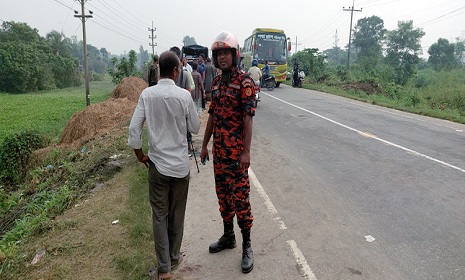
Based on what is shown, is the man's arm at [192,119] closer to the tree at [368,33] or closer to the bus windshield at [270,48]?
the bus windshield at [270,48]

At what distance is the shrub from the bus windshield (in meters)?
15.0

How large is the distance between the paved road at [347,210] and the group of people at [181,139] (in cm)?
45

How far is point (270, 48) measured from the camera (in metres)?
22.1

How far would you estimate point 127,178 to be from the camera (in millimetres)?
5453

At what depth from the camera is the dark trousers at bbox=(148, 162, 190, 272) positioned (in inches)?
113

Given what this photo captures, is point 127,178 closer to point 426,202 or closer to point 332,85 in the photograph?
point 426,202

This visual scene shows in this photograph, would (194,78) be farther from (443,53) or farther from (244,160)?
(443,53)

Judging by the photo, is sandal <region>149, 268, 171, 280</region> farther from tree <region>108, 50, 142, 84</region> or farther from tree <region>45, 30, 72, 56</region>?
tree <region>45, 30, 72, 56</region>

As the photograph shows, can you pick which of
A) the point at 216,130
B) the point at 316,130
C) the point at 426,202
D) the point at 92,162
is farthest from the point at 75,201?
the point at 316,130

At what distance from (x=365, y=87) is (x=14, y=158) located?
66.2ft

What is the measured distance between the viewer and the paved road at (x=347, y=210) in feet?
10.4

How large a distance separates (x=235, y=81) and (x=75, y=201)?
363cm

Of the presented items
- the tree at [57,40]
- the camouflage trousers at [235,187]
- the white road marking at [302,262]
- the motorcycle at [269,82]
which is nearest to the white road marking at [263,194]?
the white road marking at [302,262]

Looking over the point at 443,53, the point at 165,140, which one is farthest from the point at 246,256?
the point at 443,53
